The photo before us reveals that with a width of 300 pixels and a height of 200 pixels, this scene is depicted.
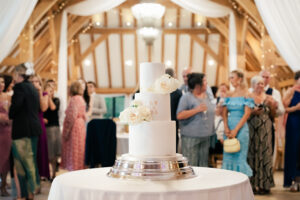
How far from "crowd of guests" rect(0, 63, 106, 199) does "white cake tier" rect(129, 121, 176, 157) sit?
2.26 m

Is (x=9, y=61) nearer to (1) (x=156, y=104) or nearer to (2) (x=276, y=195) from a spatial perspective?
(2) (x=276, y=195)

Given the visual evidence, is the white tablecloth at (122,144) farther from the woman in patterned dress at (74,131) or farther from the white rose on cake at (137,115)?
the white rose on cake at (137,115)

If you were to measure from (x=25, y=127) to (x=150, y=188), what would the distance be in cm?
267

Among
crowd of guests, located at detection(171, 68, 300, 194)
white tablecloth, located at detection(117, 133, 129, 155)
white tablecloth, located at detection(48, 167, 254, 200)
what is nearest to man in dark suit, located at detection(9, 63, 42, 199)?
crowd of guests, located at detection(171, 68, 300, 194)

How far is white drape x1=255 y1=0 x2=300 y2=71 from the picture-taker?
A: 3945 millimetres

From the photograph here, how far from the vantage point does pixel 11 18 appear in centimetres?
401

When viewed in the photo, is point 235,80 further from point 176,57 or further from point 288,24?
point 176,57

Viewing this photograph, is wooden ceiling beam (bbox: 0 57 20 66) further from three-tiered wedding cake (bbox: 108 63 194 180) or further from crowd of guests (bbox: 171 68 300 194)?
three-tiered wedding cake (bbox: 108 63 194 180)

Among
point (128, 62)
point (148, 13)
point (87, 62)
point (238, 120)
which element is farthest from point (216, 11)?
point (87, 62)

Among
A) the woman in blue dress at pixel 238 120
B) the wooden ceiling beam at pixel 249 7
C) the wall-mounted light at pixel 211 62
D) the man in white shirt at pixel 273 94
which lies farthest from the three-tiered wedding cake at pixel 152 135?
the wall-mounted light at pixel 211 62

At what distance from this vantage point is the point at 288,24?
13.1ft

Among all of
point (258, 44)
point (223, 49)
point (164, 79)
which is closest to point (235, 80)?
point (164, 79)

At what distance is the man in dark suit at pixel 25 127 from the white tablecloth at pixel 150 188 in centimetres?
214

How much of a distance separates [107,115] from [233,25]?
8.71ft
